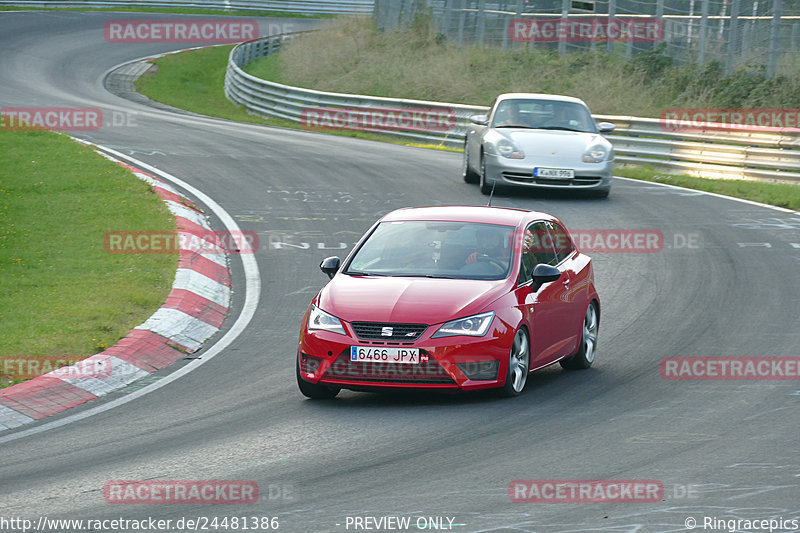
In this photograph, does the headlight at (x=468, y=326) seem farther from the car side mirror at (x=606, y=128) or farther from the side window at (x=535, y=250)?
the car side mirror at (x=606, y=128)

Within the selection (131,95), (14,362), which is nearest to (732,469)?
(14,362)

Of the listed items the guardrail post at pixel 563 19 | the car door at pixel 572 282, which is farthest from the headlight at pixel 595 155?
the guardrail post at pixel 563 19

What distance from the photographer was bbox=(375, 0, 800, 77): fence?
90.4ft

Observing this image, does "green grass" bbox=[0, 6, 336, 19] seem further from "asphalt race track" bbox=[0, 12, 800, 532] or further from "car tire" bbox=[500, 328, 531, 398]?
"car tire" bbox=[500, 328, 531, 398]

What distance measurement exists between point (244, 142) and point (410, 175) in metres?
5.28

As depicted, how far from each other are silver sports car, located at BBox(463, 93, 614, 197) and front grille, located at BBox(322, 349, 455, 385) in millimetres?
10000

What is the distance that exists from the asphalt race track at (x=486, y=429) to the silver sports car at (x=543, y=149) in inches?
99.6

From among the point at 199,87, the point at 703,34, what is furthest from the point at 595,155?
the point at 199,87

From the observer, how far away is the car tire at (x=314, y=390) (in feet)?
29.5

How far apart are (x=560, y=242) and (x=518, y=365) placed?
77.7 inches

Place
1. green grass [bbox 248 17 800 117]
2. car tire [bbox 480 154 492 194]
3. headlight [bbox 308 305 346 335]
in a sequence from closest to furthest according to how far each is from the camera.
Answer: headlight [bbox 308 305 346 335] < car tire [bbox 480 154 492 194] < green grass [bbox 248 17 800 117]

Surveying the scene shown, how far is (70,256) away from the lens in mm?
14008

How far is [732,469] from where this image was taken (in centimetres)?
691

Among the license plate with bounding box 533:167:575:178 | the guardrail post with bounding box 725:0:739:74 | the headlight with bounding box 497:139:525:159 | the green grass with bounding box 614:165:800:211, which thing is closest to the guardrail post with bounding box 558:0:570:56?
the guardrail post with bounding box 725:0:739:74
